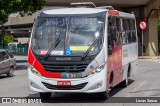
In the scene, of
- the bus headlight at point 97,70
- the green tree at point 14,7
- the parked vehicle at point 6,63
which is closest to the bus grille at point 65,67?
the bus headlight at point 97,70

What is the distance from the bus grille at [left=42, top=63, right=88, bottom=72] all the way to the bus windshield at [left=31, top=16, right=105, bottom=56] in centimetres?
32

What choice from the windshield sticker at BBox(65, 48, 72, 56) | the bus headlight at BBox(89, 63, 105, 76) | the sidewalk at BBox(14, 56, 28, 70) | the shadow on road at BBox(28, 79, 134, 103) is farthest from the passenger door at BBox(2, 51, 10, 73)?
the bus headlight at BBox(89, 63, 105, 76)

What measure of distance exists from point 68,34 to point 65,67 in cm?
105

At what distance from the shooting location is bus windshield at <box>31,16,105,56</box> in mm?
12016

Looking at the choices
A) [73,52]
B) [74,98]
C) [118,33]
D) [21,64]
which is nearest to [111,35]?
[118,33]

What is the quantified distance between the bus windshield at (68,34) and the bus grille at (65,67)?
32cm

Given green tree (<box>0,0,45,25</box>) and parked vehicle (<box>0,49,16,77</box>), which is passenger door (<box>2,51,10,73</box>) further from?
green tree (<box>0,0,45,25</box>)

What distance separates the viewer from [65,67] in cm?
1177

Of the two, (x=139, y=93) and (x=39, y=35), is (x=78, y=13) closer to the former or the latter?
(x=39, y=35)

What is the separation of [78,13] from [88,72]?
6.45 feet

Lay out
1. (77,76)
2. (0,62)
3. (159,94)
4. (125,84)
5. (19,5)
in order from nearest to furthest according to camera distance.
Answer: (77,76)
(159,94)
(125,84)
(0,62)
(19,5)

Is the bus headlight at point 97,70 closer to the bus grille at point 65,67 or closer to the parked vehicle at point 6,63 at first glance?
the bus grille at point 65,67

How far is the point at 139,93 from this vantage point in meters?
13.9

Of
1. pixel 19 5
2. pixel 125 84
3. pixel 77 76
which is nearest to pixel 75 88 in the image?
pixel 77 76
